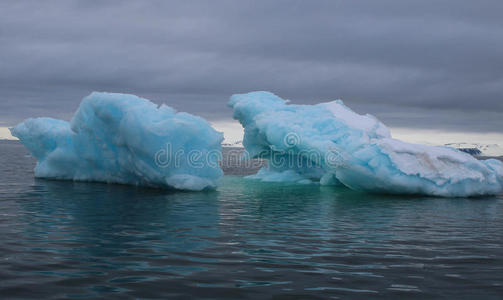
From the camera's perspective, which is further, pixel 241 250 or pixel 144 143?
pixel 144 143

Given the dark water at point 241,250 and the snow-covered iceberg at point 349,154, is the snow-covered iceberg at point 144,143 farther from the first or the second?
the snow-covered iceberg at point 349,154

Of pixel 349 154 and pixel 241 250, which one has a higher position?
pixel 349 154

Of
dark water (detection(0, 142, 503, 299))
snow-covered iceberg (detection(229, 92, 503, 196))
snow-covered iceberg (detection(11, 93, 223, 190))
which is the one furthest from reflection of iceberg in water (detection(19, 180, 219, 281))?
snow-covered iceberg (detection(229, 92, 503, 196))

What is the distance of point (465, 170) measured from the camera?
849 inches

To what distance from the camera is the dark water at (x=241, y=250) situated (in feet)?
21.4

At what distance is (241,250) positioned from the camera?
8938 mm

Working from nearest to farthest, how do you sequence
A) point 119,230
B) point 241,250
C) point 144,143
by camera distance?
point 241,250 < point 119,230 < point 144,143

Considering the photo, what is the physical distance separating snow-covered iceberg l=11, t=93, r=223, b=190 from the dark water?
373cm

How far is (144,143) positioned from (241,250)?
11821 mm

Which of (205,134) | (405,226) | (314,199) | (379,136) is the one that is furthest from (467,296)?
(379,136)

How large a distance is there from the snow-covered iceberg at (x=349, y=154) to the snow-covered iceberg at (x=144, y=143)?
19.2 ft

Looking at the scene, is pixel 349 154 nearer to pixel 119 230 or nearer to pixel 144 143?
pixel 144 143

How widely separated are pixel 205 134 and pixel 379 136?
385 inches

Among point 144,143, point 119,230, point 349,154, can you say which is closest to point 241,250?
point 119,230
